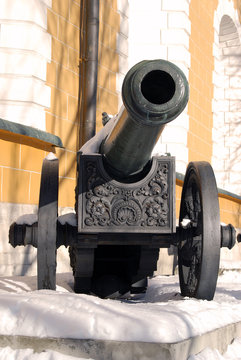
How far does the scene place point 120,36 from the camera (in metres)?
7.45

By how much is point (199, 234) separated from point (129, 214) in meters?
0.47

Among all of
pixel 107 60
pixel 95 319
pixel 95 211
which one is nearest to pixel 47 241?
pixel 95 211

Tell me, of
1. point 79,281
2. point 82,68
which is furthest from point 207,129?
point 79,281

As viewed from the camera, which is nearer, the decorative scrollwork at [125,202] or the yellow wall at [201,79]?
the decorative scrollwork at [125,202]

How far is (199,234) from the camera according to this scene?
3.71 m

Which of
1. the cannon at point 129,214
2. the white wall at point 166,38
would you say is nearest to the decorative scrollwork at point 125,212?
the cannon at point 129,214

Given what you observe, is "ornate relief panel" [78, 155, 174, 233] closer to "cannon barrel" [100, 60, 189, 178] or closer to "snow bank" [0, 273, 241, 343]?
"cannon barrel" [100, 60, 189, 178]

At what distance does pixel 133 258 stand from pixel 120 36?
403 cm

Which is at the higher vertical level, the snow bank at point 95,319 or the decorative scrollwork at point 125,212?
the decorative scrollwork at point 125,212

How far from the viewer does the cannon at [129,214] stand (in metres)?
3.37

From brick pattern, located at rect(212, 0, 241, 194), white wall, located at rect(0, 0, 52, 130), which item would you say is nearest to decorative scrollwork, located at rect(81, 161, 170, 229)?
white wall, located at rect(0, 0, 52, 130)

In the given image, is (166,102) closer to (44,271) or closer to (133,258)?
(44,271)

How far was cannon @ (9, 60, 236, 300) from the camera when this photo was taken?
3373 millimetres

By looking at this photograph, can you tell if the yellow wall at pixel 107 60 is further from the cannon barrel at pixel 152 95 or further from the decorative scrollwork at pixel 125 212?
the cannon barrel at pixel 152 95
